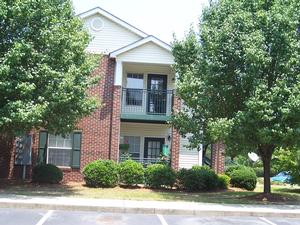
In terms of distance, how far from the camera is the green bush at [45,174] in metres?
22.0

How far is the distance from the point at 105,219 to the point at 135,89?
1359cm

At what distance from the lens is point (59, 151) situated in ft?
80.5

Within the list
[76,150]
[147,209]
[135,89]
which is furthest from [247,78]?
[76,150]

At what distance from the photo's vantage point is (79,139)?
2464 cm

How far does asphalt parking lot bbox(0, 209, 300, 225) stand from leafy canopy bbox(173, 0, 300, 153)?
12.3 ft

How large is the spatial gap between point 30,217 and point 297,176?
1493 cm

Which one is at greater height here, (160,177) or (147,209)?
(160,177)

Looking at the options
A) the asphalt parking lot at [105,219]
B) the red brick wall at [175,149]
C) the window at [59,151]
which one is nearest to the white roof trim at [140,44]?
the red brick wall at [175,149]

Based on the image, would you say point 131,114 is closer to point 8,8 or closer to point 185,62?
point 185,62

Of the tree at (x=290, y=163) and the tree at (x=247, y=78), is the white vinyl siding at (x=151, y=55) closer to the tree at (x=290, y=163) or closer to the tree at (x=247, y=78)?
the tree at (x=247, y=78)

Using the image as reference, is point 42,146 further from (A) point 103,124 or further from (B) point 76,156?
(A) point 103,124

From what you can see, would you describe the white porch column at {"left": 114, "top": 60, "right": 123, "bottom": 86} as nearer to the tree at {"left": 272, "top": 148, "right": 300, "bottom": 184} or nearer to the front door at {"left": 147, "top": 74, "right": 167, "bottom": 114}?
the front door at {"left": 147, "top": 74, "right": 167, "bottom": 114}

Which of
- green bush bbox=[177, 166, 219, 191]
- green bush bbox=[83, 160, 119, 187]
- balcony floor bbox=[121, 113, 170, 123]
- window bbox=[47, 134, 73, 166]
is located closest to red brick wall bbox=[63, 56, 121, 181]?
balcony floor bbox=[121, 113, 170, 123]

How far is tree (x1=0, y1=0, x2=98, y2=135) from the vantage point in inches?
643
